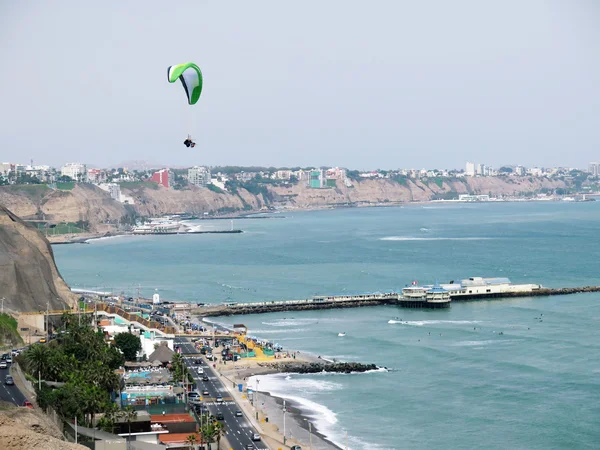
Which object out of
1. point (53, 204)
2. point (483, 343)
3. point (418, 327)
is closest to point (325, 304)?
point (418, 327)

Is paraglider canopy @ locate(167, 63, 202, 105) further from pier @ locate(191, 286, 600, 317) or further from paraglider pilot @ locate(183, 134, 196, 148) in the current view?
pier @ locate(191, 286, 600, 317)

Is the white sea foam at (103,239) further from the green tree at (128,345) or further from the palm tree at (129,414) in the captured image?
the palm tree at (129,414)

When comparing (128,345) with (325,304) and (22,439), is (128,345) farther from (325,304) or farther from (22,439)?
(22,439)

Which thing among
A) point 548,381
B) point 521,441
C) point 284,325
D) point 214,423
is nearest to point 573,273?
point 284,325

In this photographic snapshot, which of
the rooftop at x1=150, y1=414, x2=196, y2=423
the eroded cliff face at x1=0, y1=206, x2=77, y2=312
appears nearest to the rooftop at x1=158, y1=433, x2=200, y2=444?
the rooftop at x1=150, y1=414, x2=196, y2=423

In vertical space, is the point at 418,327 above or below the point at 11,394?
below

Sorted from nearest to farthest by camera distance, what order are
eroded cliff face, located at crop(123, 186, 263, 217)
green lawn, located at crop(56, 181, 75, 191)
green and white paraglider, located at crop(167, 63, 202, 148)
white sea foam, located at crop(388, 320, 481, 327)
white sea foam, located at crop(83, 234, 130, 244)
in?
green and white paraglider, located at crop(167, 63, 202, 148) → white sea foam, located at crop(388, 320, 481, 327) → white sea foam, located at crop(83, 234, 130, 244) → green lawn, located at crop(56, 181, 75, 191) → eroded cliff face, located at crop(123, 186, 263, 217)
